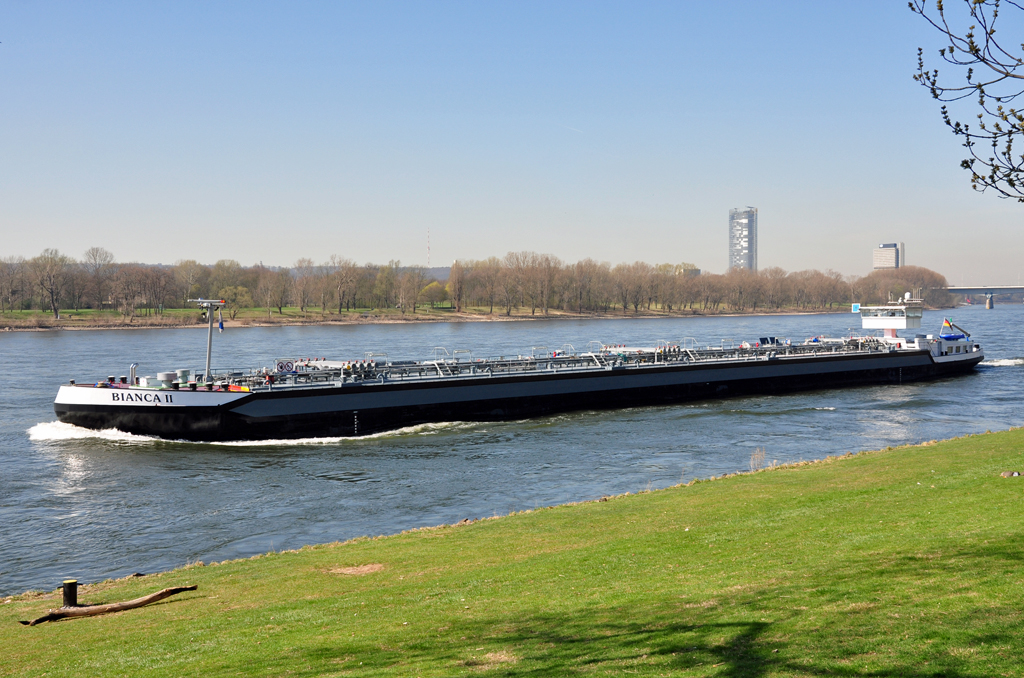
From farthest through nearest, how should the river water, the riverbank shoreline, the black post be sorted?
the riverbank shoreline, the river water, the black post

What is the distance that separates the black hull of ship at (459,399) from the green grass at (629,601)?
2196 cm

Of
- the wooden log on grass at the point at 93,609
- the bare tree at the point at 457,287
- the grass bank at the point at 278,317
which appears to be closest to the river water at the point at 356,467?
the wooden log on grass at the point at 93,609

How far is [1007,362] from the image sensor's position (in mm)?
78562

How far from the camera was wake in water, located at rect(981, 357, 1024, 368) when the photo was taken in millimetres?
76625

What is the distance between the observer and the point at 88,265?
158m

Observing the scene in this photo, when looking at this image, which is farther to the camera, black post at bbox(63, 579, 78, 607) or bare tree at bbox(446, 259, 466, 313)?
bare tree at bbox(446, 259, 466, 313)

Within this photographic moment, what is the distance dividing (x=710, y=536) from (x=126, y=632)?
954 cm

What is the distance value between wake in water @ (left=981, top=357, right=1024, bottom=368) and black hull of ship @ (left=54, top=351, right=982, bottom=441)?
20223 millimetres

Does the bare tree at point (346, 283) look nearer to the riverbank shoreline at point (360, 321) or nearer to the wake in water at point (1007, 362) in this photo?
the riverbank shoreline at point (360, 321)

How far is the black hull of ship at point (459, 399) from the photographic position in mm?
38188

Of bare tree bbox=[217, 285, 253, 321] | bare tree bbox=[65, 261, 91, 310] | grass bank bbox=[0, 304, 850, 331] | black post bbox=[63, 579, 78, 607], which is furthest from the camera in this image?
bare tree bbox=[217, 285, 253, 321]

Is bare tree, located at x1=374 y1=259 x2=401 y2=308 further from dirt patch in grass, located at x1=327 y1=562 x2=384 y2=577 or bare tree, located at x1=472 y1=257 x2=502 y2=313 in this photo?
dirt patch in grass, located at x1=327 y1=562 x2=384 y2=577

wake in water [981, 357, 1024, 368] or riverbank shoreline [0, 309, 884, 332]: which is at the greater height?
riverbank shoreline [0, 309, 884, 332]

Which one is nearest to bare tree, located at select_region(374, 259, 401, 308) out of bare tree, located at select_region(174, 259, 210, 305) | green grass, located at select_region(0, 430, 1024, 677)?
bare tree, located at select_region(174, 259, 210, 305)
